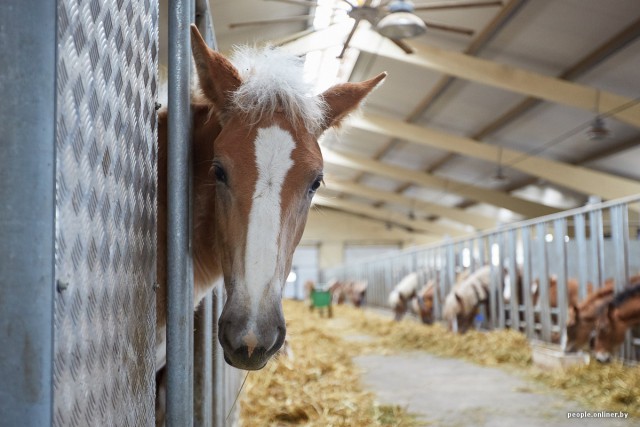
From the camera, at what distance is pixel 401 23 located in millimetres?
A: 6062

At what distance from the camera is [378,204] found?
30.7 meters

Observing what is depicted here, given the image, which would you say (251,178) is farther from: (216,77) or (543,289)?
(543,289)

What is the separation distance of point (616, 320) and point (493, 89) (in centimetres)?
660

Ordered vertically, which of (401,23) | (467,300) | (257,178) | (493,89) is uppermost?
(493,89)

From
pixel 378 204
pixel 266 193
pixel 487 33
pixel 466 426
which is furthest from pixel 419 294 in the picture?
pixel 378 204

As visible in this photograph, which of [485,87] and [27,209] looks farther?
[485,87]

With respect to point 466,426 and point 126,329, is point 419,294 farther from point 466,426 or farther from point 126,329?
point 126,329

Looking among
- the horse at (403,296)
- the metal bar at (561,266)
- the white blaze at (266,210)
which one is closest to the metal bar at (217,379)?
the white blaze at (266,210)

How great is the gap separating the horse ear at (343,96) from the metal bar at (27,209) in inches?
57.4

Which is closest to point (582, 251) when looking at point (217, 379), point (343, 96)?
point (217, 379)

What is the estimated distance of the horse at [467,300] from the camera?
1081 centimetres

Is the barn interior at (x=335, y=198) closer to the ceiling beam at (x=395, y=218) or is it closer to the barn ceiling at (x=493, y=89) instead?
the barn ceiling at (x=493, y=89)

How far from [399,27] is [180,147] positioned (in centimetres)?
496

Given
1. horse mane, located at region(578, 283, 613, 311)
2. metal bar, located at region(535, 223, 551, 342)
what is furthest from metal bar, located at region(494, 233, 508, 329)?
horse mane, located at region(578, 283, 613, 311)
